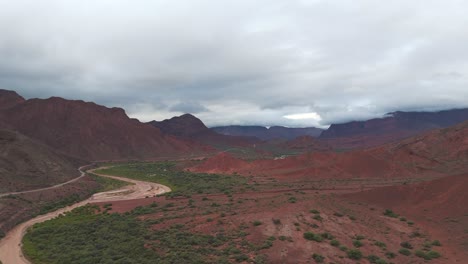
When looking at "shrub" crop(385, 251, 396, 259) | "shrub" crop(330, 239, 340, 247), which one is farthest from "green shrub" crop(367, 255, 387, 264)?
"shrub" crop(330, 239, 340, 247)

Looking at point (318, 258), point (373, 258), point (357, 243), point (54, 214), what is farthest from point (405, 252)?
point (54, 214)

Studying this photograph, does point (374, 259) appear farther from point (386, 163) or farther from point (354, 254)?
point (386, 163)

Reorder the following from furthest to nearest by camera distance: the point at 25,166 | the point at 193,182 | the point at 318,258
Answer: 1. the point at 193,182
2. the point at 25,166
3. the point at 318,258

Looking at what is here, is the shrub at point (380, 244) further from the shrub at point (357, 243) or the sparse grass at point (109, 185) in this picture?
the sparse grass at point (109, 185)

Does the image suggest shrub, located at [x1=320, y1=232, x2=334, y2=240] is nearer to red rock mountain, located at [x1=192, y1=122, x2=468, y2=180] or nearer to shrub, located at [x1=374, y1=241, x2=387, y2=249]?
shrub, located at [x1=374, y1=241, x2=387, y2=249]

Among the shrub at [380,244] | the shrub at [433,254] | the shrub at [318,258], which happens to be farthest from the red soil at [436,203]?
the shrub at [318,258]

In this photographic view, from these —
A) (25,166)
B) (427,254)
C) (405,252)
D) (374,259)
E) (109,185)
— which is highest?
(25,166)

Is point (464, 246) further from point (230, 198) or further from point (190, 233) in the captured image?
point (230, 198)
